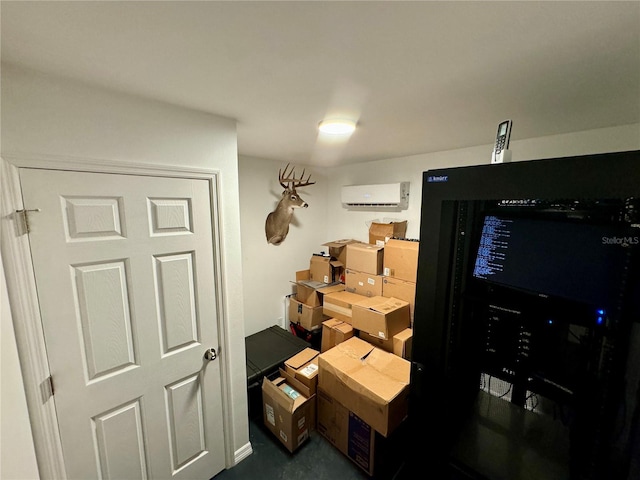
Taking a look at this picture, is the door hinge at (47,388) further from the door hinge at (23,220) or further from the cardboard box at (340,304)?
the cardboard box at (340,304)

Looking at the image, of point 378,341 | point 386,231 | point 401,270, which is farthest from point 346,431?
point 386,231

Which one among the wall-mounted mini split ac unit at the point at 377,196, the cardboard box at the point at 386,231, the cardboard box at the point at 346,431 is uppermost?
the wall-mounted mini split ac unit at the point at 377,196

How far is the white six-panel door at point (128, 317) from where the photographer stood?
3.55ft

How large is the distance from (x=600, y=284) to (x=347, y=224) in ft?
8.94

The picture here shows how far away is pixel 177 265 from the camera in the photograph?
140 centimetres

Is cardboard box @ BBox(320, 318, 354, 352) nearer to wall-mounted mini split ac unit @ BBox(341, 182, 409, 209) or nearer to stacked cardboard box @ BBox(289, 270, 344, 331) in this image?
stacked cardboard box @ BBox(289, 270, 344, 331)

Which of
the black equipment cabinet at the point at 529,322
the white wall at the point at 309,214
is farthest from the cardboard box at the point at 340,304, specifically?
the black equipment cabinet at the point at 529,322

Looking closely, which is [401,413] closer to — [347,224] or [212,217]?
[212,217]

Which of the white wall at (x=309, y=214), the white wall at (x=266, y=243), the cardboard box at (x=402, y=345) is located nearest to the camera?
the cardboard box at (x=402, y=345)

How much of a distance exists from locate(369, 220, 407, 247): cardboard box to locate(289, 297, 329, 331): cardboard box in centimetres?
105

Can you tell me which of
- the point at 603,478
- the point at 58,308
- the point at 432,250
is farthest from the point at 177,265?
the point at 603,478

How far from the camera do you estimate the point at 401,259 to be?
97.1 inches

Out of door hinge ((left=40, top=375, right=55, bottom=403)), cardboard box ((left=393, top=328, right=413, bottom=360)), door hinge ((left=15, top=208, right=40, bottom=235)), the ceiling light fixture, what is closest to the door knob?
door hinge ((left=40, top=375, right=55, bottom=403))

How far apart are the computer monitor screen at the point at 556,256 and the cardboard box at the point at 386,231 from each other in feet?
5.85
